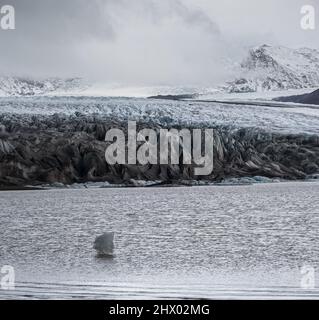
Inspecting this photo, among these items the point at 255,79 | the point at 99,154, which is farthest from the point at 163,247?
the point at 255,79

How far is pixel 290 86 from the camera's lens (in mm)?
124438

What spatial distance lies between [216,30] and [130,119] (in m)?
66.2

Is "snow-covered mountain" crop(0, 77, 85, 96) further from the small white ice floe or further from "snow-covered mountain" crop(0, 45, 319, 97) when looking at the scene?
the small white ice floe

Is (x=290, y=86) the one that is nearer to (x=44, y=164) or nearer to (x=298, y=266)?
(x=44, y=164)

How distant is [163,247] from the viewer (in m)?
18.6

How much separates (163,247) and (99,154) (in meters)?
28.7

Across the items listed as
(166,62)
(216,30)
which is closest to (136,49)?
(166,62)

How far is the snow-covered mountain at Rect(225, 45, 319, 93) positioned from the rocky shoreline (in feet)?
230

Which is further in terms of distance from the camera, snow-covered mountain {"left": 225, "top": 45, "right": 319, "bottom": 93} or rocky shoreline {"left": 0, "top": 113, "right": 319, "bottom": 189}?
snow-covered mountain {"left": 225, "top": 45, "right": 319, "bottom": 93}

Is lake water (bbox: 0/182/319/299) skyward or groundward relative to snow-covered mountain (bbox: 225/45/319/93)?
groundward

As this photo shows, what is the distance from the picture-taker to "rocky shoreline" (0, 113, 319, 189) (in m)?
46.8

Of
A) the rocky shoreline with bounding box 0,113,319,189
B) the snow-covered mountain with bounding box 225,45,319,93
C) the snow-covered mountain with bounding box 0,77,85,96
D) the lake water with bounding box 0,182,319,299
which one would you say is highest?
the snow-covered mountain with bounding box 225,45,319,93

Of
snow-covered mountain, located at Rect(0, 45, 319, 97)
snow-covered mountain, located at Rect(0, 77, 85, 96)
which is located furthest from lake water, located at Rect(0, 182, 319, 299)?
snow-covered mountain, located at Rect(0, 77, 85, 96)

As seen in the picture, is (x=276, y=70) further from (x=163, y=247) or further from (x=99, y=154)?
(x=163, y=247)
